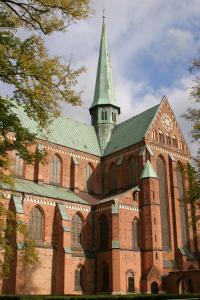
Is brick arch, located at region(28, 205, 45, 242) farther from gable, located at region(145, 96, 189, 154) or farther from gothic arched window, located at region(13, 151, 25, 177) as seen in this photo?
gable, located at region(145, 96, 189, 154)

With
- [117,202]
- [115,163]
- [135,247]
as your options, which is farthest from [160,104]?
[135,247]

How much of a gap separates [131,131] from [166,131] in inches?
187

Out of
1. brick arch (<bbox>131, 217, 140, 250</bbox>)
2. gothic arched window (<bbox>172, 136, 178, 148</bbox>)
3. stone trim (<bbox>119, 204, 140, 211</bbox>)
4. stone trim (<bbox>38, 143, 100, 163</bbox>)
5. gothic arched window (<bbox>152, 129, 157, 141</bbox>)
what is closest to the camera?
brick arch (<bbox>131, 217, 140, 250</bbox>)

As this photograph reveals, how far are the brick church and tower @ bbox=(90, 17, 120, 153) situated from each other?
210 cm

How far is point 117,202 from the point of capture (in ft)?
134

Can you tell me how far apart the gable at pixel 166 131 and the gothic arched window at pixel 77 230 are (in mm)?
13261

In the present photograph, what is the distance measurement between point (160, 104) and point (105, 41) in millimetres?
19298

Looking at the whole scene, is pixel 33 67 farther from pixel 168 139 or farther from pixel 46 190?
pixel 168 139

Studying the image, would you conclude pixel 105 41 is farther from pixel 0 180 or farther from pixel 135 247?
pixel 0 180

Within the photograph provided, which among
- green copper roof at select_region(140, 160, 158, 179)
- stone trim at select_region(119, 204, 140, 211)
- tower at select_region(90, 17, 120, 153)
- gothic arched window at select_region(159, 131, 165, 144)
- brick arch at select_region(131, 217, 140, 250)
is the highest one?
tower at select_region(90, 17, 120, 153)

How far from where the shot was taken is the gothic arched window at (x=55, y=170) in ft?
155

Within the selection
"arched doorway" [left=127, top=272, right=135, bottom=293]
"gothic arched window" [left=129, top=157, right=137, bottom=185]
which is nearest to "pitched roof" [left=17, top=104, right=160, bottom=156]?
"gothic arched window" [left=129, top=157, right=137, bottom=185]

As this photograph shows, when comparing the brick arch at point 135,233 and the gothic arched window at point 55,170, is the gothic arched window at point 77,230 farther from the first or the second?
the gothic arched window at point 55,170

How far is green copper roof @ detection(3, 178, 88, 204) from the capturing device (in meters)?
39.4
